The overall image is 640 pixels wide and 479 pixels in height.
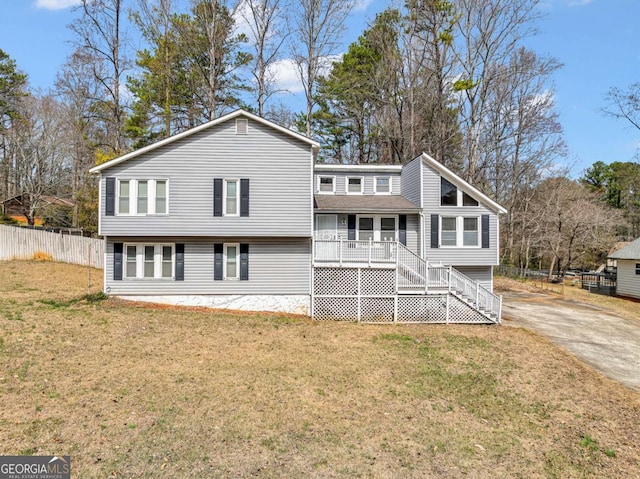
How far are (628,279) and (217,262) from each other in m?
26.0

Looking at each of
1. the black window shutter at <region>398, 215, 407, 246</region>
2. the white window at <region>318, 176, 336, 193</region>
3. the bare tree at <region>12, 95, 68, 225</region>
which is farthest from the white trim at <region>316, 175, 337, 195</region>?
the bare tree at <region>12, 95, 68, 225</region>

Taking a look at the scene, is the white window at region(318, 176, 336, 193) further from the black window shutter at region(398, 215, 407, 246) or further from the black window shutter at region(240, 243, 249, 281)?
the black window shutter at region(240, 243, 249, 281)

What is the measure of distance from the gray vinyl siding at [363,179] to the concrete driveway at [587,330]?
8.33 m

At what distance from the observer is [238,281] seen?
14.8 m

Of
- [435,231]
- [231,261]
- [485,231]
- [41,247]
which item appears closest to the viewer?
[231,261]

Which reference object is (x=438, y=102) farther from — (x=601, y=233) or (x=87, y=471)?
(x=87, y=471)

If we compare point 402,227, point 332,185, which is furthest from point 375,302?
point 332,185

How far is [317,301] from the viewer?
14711 millimetres

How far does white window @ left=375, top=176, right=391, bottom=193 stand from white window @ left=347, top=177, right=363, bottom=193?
0.94m

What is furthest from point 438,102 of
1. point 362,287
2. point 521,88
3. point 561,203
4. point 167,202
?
point 167,202

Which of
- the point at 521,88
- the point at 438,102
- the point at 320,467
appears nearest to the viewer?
the point at 320,467

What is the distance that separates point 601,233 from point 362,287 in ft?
Result: 95.4

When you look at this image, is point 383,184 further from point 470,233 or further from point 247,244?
point 247,244

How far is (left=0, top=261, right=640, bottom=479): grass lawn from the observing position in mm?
5637
